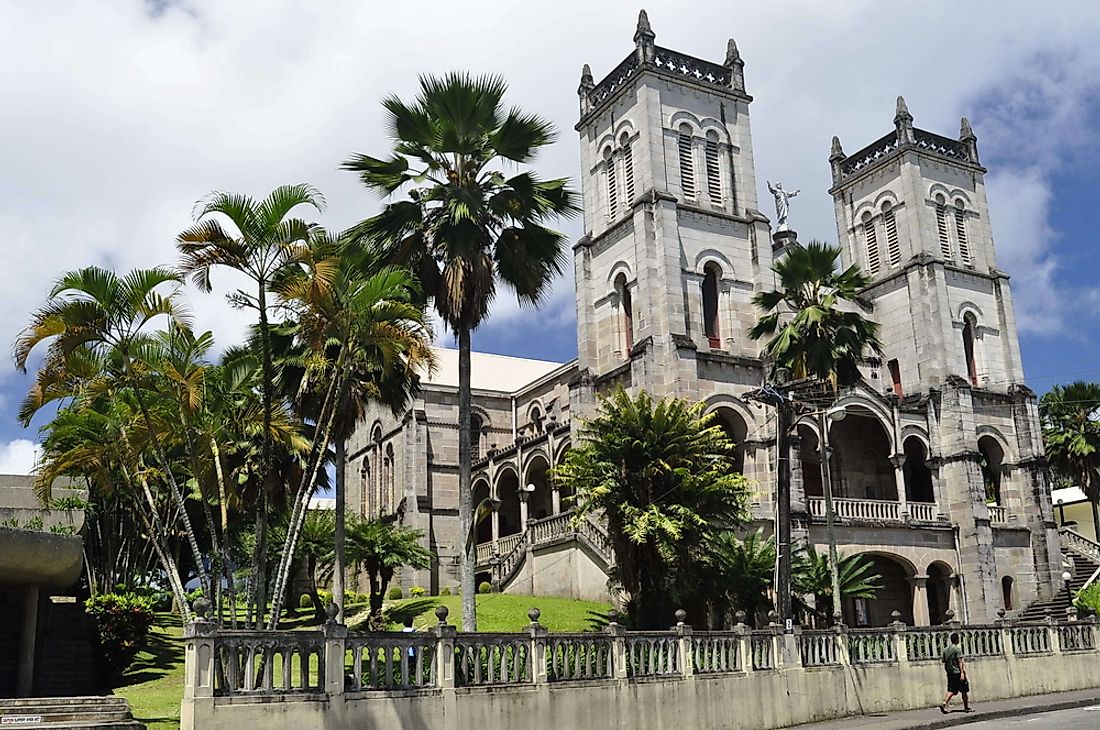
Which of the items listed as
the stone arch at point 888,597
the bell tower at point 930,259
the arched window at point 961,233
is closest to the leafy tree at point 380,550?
the stone arch at point 888,597

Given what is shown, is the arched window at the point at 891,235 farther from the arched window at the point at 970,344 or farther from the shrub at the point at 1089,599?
the shrub at the point at 1089,599

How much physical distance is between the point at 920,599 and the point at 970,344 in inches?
575

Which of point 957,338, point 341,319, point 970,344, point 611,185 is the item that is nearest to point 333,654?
point 341,319

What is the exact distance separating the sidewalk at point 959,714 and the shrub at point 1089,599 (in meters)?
10.2

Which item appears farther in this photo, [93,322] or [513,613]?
[513,613]

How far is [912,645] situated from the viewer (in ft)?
79.6

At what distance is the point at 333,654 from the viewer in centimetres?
1495

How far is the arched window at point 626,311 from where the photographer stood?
42.5 m

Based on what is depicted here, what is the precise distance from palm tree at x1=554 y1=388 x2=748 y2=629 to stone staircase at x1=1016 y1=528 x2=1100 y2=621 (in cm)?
1779

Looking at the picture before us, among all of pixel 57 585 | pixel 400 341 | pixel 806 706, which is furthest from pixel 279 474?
pixel 806 706

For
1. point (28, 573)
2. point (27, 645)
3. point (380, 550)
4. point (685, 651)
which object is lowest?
point (685, 651)

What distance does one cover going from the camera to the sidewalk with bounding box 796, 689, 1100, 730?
2030 centimetres

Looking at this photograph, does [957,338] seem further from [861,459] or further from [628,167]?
[628,167]

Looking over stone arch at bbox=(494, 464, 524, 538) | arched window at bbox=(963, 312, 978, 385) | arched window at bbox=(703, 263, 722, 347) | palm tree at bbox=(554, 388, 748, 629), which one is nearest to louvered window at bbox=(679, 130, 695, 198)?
arched window at bbox=(703, 263, 722, 347)
